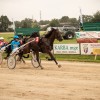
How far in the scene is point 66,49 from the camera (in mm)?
23750

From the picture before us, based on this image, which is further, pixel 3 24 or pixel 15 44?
pixel 3 24

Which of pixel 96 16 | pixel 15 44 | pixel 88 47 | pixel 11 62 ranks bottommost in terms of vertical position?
pixel 11 62

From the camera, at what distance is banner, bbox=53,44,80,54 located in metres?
23.1

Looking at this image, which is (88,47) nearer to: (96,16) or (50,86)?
(50,86)

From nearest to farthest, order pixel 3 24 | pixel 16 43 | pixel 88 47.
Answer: pixel 16 43, pixel 88 47, pixel 3 24

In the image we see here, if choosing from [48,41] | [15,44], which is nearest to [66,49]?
Result: [15,44]

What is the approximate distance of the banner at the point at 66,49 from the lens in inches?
908

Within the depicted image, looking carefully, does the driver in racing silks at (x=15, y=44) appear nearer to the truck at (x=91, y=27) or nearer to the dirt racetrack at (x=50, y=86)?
the dirt racetrack at (x=50, y=86)

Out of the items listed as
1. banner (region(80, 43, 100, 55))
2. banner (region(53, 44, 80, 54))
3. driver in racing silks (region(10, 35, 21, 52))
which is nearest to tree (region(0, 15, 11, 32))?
banner (region(53, 44, 80, 54))

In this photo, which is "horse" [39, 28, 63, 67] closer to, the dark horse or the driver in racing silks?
the dark horse

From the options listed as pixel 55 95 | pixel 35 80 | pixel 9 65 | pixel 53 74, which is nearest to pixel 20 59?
pixel 9 65

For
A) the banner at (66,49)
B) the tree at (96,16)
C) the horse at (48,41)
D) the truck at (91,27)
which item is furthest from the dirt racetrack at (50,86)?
the tree at (96,16)

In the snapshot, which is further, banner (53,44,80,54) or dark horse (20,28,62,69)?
banner (53,44,80,54)

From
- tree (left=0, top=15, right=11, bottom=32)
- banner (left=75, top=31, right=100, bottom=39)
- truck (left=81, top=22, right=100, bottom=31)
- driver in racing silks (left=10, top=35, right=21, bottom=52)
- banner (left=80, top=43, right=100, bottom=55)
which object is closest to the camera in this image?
driver in racing silks (left=10, top=35, right=21, bottom=52)
